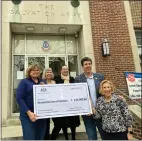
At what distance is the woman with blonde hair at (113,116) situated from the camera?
3.03 m

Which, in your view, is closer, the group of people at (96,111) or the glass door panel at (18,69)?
the group of people at (96,111)

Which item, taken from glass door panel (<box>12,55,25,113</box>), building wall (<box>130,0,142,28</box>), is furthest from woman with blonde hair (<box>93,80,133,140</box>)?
building wall (<box>130,0,142,28</box>)

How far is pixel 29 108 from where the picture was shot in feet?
10.9

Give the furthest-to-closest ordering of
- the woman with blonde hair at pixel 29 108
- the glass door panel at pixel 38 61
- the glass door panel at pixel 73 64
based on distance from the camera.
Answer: the glass door panel at pixel 73 64
the glass door panel at pixel 38 61
the woman with blonde hair at pixel 29 108

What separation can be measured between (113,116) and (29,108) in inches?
52.0

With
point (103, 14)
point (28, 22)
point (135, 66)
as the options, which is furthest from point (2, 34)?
point (135, 66)

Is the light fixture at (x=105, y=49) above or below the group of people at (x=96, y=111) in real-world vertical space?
above

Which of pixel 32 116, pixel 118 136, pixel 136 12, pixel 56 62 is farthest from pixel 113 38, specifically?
pixel 32 116

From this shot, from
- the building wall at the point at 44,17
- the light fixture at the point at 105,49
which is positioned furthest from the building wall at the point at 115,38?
the building wall at the point at 44,17

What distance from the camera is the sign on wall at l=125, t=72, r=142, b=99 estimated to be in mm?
7168

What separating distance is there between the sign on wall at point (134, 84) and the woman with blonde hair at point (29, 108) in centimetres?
444

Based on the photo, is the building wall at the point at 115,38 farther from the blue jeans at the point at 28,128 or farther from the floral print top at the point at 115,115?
the blue jeans at the point at 28,128

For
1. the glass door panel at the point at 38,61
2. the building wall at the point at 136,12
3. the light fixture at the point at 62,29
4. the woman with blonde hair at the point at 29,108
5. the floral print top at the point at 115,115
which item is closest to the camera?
the floral print top at the point at 115,115

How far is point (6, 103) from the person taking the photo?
6250 millimetres
